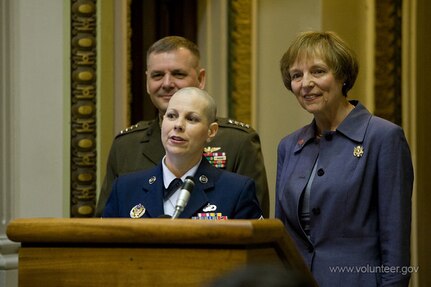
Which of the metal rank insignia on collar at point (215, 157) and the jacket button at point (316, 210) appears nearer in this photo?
the jacket button at point (316, 210)

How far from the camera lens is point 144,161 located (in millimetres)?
3680

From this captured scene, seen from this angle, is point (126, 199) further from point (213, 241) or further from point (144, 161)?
point (213, 241)

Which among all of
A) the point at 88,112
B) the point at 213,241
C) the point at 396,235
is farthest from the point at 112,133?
the point at 213,241

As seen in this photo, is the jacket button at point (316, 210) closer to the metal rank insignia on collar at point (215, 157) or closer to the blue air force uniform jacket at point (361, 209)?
the blue air force uniform jacket at point (361, 209)

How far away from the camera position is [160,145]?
12.2 feet

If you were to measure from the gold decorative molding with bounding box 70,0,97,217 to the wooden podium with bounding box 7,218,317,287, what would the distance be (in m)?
2.46

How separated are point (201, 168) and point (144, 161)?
2.18 feet

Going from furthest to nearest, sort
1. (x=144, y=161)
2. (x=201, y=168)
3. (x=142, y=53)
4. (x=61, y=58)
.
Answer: (x=142, y=53) → (x=61, y=58) → (x=144, y=161) → (x=201, y=168)

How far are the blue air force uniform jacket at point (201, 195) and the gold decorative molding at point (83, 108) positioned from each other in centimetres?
175

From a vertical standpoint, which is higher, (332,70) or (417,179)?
(332,70)

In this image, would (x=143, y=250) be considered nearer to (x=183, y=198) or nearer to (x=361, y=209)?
(x=183, y=198)

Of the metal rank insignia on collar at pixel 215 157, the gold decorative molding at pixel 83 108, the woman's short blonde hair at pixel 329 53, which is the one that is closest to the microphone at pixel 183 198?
the woman's short blonde hair at pixel 329 53

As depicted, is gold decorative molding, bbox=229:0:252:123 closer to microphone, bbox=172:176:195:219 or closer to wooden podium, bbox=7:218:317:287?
microphone, bbox=172:176:195:219

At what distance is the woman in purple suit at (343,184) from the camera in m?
3.09
